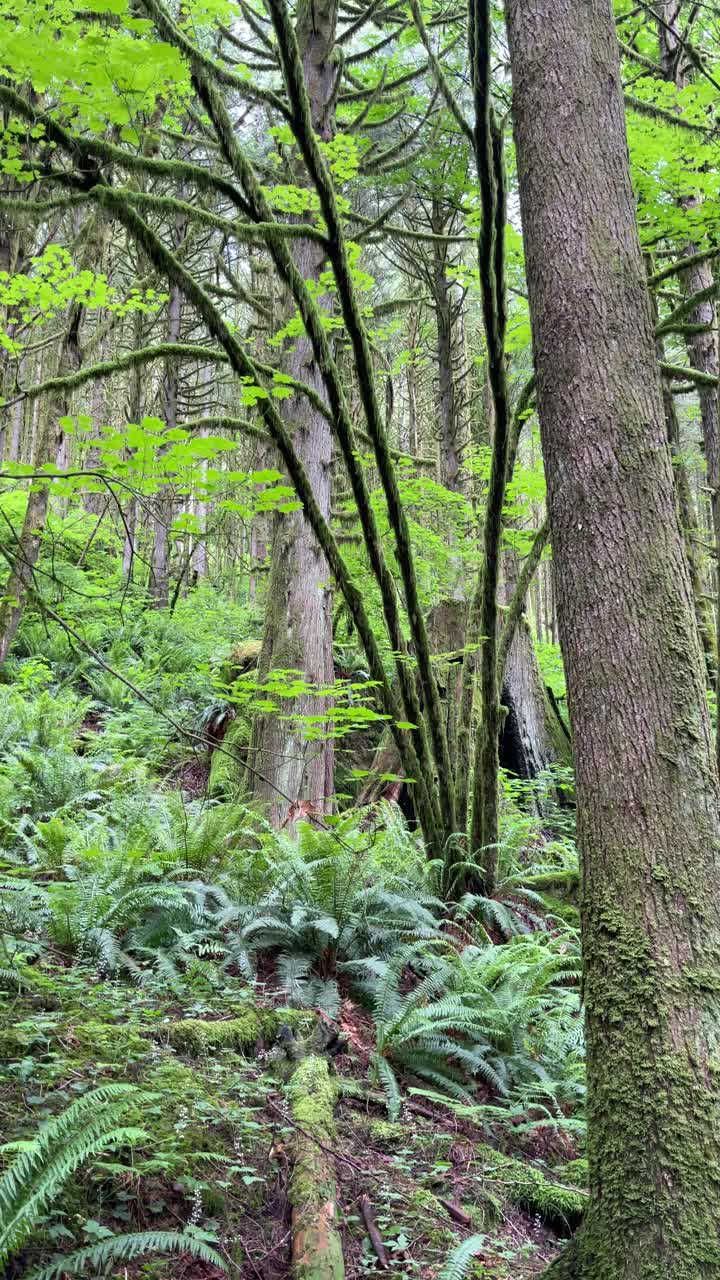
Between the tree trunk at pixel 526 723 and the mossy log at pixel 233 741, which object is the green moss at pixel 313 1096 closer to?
the mossy log at pixel 233 741

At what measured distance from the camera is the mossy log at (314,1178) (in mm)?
1972

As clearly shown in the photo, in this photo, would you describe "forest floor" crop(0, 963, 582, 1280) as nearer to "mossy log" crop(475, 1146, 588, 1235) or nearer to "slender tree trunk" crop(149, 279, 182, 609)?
"mossy log" crop(475, 1146, 588, 1235)

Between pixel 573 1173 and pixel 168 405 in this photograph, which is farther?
pixel 168 405

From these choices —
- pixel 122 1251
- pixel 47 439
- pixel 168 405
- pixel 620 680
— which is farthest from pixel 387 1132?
pixel 168 405

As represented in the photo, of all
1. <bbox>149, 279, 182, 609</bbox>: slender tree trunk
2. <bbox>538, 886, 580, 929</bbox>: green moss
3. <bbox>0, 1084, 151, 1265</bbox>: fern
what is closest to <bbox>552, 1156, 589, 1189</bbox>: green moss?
<bbox>0, 1084, 151, 1265</bbox>: fern

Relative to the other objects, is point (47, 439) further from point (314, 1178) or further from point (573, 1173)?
point (573, 1173)

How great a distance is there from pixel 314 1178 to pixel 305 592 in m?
4.79

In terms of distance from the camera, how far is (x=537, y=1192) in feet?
8.89

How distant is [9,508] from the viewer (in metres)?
9.15

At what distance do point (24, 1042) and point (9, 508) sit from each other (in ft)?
26.1

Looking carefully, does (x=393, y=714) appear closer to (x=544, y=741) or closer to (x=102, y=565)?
(x=544, y=741)

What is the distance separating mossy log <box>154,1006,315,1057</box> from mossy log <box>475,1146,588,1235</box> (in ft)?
2.77

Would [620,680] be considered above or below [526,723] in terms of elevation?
above

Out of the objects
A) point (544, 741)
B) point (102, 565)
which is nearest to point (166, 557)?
point (102, 565)
